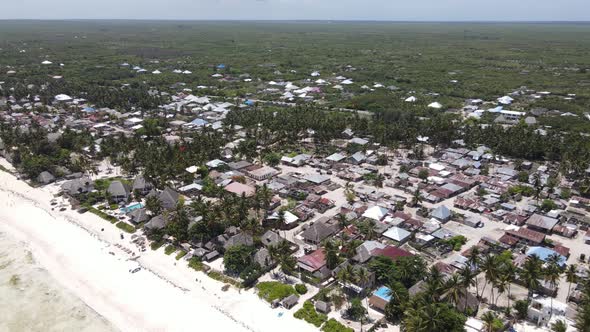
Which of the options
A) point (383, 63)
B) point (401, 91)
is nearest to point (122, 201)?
point (401, 91)

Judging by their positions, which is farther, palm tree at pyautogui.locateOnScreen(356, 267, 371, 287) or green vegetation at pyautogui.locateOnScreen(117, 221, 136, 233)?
green vegetation at pyautogui.locateOnScreen(117, 221, 136, 233)

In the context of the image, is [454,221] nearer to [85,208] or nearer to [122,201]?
[122,201]

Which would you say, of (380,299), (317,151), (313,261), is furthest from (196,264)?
(317,151)

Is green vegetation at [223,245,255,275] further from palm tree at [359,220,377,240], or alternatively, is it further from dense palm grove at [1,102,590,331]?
palm tree at [359,220,377,240]

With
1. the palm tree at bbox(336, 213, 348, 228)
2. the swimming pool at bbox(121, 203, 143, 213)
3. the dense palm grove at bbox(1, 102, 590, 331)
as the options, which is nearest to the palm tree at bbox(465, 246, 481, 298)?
the dense palm grove at bbox(1, 102, 590, 331)

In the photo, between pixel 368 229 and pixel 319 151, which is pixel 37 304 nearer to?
pixel 368 229
